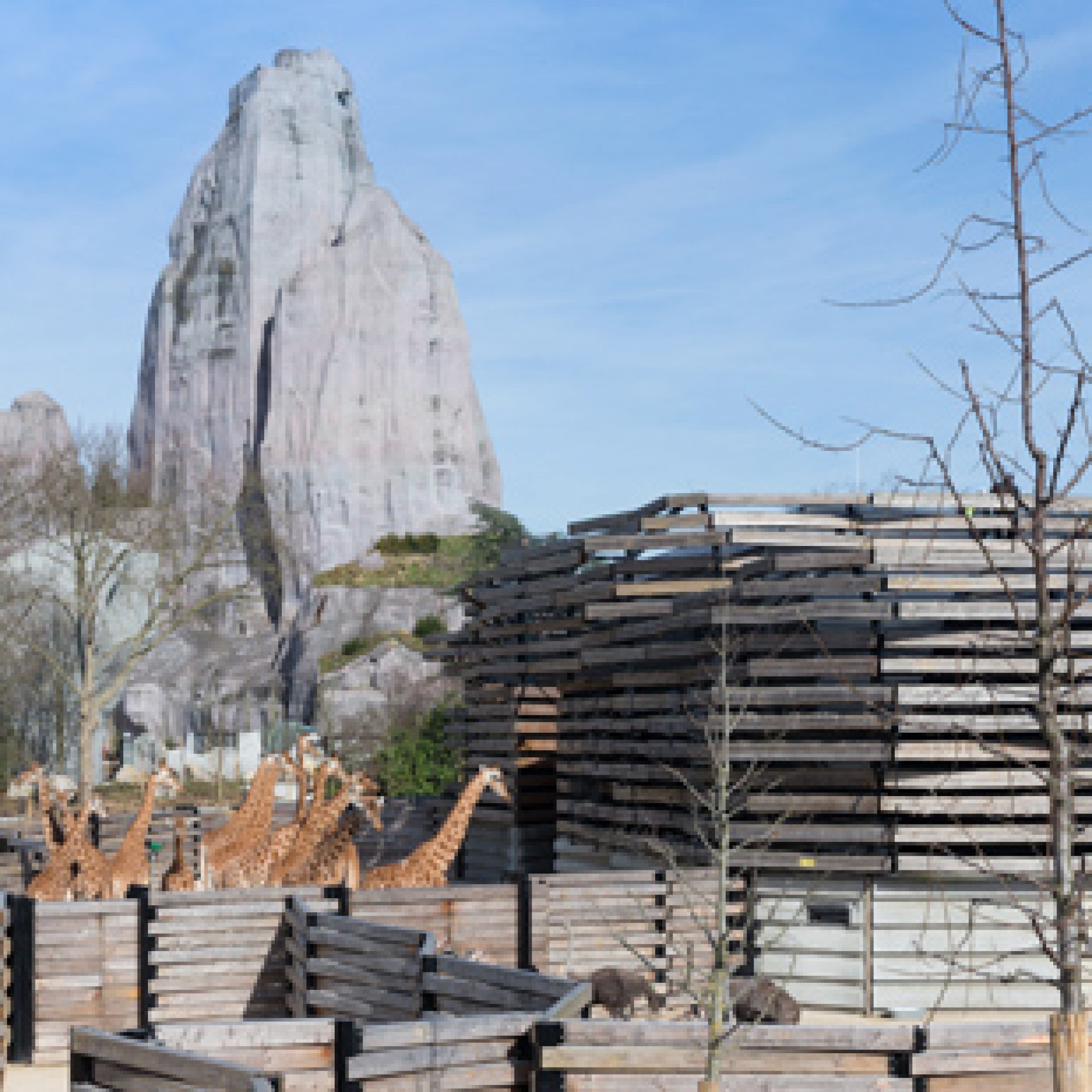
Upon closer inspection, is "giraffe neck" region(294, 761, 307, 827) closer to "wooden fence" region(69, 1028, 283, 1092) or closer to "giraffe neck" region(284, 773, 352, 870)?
"giraffe neck" region(284, 773, 352, 870)

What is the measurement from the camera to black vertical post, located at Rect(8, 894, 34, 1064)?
13.8 meters

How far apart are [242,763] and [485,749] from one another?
28.2 m

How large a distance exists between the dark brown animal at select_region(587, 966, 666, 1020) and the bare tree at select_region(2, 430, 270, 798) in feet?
81.0

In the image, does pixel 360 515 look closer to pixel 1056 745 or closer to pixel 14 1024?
pixel 14 1024

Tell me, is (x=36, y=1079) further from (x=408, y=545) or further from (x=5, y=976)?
(x=408, y=545)

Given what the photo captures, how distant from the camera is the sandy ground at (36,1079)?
1259cm

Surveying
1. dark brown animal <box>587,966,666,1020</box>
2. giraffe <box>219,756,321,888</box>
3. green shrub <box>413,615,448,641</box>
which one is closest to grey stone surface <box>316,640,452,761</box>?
green shrub <box>413,615,448,641</box>

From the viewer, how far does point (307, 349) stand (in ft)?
265

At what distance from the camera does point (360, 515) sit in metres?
79.4

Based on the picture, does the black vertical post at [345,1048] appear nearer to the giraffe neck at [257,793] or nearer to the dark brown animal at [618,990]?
the dark brown animal at [618,990]

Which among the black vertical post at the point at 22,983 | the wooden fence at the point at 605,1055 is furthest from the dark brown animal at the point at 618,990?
the wooden fence at the point at 605,1055

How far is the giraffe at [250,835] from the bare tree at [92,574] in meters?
18.9

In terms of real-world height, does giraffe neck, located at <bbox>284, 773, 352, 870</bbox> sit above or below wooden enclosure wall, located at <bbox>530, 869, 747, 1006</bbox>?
above

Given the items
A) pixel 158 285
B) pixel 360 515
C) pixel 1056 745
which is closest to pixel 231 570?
pixel 360 515
